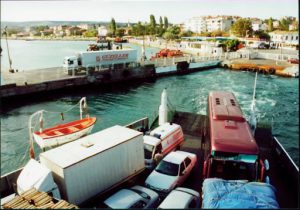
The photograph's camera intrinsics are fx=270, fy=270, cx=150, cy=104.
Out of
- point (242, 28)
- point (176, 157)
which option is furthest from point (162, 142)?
point (242, 28)

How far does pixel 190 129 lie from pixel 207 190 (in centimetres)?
1095

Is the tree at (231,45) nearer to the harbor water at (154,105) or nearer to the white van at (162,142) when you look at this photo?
the harbor water at (154,105)

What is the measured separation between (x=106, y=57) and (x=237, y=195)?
139 feet

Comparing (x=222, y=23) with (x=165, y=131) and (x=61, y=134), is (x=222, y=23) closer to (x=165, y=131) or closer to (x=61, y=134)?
(x=61, y=134)

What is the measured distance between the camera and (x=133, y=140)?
509 inches

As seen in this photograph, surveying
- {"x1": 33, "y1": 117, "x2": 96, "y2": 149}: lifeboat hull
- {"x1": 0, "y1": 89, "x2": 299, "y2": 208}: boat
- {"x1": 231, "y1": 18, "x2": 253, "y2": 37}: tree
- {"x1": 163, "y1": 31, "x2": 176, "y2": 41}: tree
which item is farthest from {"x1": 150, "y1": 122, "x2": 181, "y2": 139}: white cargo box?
{"x1": 231, "y1": 18, "x2": 253, "y2": 37}: tree

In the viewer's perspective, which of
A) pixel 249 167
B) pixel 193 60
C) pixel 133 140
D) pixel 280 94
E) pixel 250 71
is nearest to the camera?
pixel 249 167

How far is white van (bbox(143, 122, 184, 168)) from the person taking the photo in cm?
1516

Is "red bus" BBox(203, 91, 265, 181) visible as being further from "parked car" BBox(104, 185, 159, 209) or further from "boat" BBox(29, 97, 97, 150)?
"boat" BBox(29, 97, 97, 150)

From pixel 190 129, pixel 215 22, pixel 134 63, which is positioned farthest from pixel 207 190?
pixel 215 22

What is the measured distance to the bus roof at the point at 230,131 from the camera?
11094 mm

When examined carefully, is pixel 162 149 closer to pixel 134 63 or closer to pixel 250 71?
pixel 134 63

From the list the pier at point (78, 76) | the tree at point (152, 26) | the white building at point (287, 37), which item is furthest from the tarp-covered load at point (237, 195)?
the tree at point (152, 26)

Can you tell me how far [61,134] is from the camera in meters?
19.7
